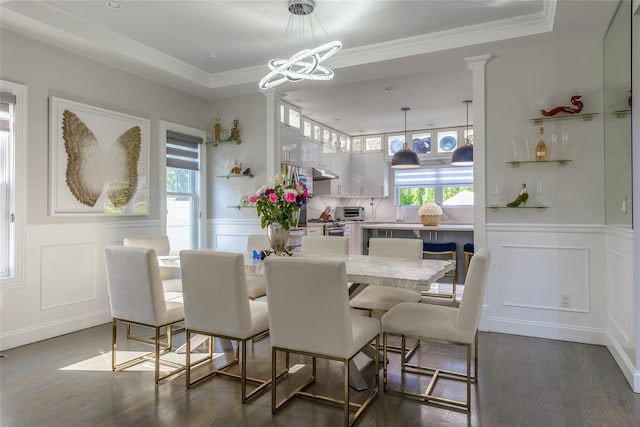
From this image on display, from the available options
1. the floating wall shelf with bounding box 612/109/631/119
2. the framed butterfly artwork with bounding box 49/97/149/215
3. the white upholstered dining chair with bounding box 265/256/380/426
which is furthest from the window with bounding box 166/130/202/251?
the floating wall shelf with bounding box 612/109/631/119

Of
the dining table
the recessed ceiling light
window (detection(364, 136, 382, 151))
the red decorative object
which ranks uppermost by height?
the recessed ceiling light

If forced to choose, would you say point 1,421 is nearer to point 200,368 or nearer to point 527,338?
point 200,368

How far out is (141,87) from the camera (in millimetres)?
4383

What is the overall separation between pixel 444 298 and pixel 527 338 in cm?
146

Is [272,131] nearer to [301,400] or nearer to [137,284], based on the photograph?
[137,284]

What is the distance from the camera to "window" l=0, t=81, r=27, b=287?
10.7 ft

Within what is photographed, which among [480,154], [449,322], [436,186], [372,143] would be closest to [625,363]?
[449,322]

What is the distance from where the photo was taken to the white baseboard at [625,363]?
2.46 meters

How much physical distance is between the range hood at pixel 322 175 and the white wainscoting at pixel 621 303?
4.13 metres

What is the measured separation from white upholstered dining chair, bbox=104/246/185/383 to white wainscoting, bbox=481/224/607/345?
277 cm

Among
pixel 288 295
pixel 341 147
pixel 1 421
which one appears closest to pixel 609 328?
pixel 288 295

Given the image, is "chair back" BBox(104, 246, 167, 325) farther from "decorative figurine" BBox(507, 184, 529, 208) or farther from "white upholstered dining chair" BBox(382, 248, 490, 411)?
"decorative figurine" BBox(507, 184, 529, 208)

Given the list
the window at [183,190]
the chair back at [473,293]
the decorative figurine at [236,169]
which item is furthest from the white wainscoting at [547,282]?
the window at [183,190]

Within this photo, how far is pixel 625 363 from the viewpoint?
270 centimetres
